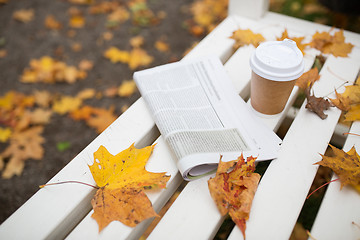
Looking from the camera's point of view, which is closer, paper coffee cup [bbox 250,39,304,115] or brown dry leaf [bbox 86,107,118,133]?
paper coffee cup [bbox 250,39,304,115]

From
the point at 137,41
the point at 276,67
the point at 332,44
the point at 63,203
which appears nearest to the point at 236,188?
the point at 276,67

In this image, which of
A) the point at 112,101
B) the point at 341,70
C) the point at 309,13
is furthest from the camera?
the point at 309,13

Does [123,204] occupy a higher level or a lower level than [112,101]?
higher

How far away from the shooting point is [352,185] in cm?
76

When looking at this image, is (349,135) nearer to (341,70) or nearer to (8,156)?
(341,70)

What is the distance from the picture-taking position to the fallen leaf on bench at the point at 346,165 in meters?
0.75

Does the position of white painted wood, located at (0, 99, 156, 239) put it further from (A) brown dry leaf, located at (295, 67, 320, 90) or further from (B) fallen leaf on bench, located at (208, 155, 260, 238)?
(A) brown dry leaf, located at (295, 67, 320, 90)

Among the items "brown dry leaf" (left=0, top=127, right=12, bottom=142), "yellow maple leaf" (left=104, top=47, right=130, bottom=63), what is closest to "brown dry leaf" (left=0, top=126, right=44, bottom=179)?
"brown dry leaf" (left=0, top=127, right=12, bottom=142)

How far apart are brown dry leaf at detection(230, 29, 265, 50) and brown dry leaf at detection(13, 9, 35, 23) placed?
5.04 ft

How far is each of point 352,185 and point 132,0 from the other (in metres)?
1.90

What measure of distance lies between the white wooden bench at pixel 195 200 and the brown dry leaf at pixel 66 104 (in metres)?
0.76

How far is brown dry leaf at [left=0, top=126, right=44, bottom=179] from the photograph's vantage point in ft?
4.57

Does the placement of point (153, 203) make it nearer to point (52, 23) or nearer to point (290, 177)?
point (290, 177)

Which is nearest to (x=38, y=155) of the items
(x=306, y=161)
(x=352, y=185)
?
(x=306, y=161)
